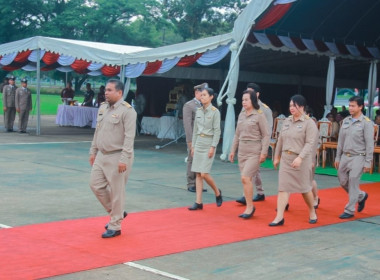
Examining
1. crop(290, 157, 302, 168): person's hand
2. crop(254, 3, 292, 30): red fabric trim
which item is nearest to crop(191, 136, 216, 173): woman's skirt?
crop(290, 157, 302, 168): person's hand

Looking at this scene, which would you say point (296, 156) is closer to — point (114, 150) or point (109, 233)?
point (114, 150)

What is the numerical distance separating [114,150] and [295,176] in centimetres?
224

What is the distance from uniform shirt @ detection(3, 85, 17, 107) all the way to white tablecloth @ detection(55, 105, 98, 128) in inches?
157

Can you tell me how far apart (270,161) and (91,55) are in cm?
600

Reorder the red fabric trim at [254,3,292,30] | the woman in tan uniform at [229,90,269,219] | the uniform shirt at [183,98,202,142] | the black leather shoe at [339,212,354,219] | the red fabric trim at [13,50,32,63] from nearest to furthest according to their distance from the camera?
the woman in tan uniform at [229,90,269,219], the black leather shoe at [339,212,354,219], the uniform shirt at [183,98,202,142], the red fabric trim at [254,3,292,30], the red fabric trim at [13,50,32,63]

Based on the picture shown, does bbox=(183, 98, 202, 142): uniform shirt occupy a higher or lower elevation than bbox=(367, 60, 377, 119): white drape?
lower

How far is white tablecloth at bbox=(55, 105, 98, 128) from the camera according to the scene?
75.6ft

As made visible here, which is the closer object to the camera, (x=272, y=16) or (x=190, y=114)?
(x=190, y=114)

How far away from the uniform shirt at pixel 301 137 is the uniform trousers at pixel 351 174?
0.78m

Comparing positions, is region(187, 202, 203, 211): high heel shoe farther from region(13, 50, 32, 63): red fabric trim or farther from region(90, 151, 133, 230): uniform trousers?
region(13, 50, 32, 63): red fabric trim

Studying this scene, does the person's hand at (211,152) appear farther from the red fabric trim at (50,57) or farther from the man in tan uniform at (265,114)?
the red fabric trim at (50,57)

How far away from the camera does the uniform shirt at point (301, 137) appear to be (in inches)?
276

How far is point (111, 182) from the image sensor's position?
20.2 ft

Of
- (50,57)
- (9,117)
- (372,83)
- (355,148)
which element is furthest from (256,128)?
(9,117)
